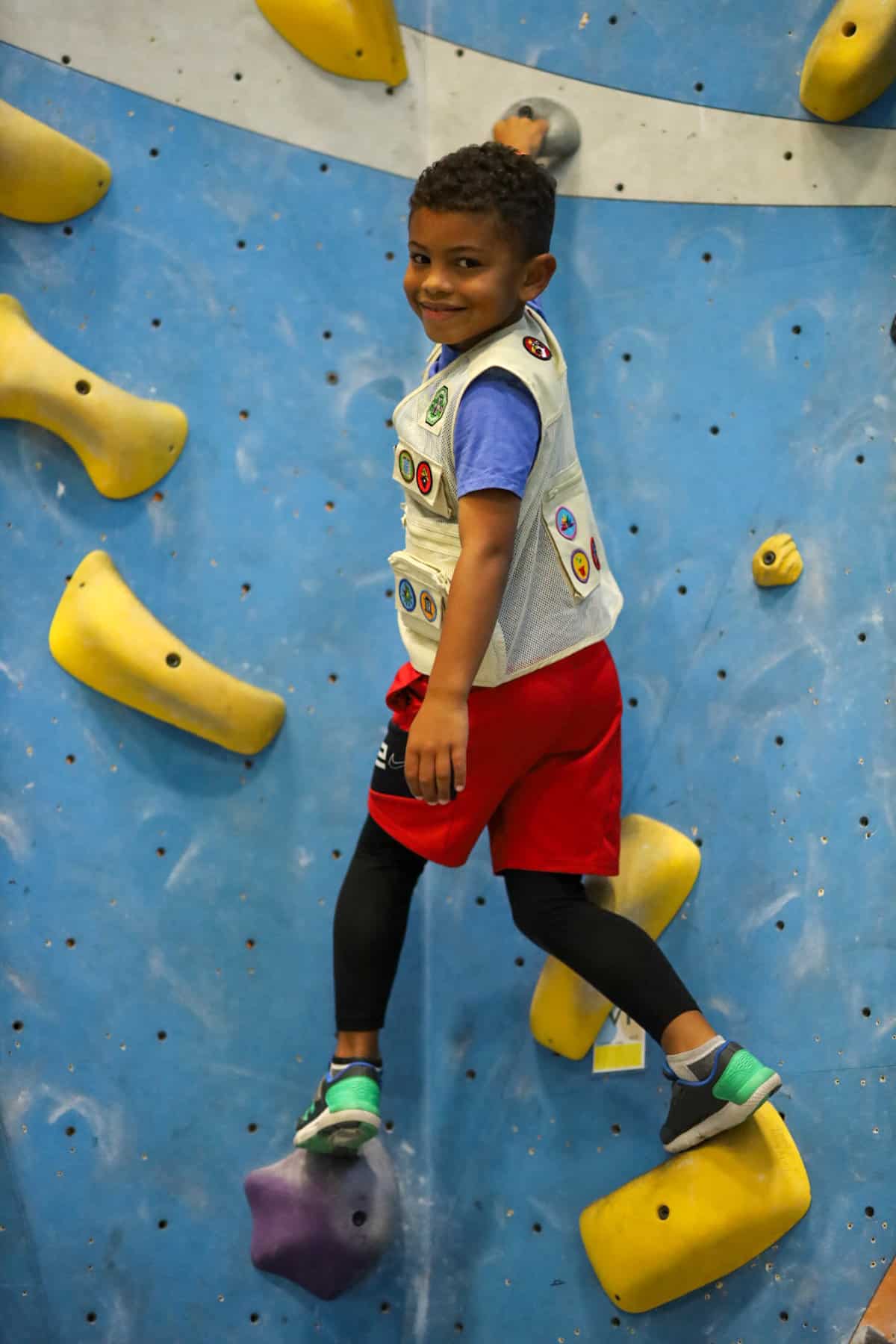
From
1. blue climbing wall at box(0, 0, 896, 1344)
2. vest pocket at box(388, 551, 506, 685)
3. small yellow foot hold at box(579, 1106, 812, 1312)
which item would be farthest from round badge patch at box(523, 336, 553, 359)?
small yellow foot hold at box(579, 1106, 812, 1312)

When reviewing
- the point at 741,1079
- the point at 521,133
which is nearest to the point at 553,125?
the point at 521,133

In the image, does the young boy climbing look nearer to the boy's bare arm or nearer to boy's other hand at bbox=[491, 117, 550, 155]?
the boy's bare arm

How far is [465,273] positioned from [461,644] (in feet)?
1.27

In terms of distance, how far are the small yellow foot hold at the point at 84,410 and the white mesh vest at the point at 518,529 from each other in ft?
1.83

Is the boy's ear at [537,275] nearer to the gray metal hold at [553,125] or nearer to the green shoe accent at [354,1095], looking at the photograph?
the gray metal hold at [553,125]

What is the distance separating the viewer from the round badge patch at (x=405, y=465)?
1.38m

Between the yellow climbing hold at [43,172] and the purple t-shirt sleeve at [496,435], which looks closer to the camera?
the purple t-shirt sleeve at [496,435]

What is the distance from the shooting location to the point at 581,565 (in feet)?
4.73

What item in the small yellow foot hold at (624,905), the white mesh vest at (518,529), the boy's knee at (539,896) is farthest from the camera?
the small yellow foot hold at (624,905)

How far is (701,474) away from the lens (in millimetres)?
1859

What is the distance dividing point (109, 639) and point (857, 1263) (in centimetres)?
135

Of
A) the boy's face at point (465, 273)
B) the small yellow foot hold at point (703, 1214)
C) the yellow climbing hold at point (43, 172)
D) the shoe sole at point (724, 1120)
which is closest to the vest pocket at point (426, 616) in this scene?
the boy's face at point (465, 273)

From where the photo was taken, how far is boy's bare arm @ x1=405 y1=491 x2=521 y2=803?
122cm

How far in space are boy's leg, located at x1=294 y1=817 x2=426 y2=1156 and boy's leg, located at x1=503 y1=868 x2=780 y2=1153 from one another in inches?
6.1
